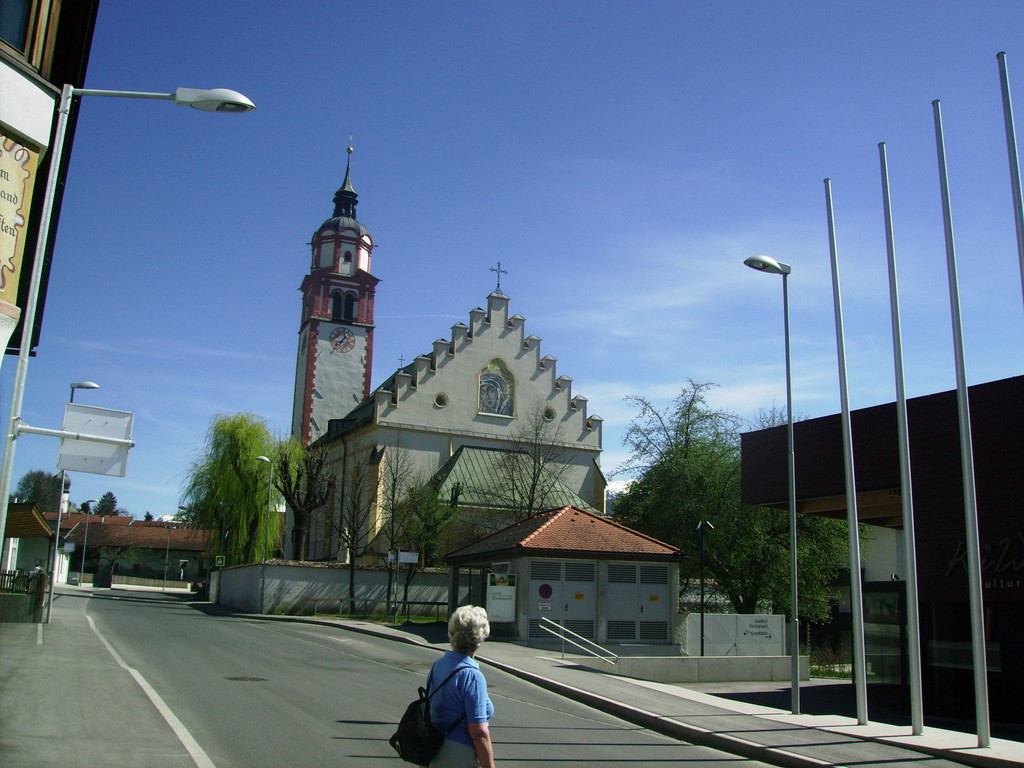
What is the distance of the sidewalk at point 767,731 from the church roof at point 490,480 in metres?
28.5

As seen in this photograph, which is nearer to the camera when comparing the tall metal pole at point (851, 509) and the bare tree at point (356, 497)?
the tall metal pole at point (851, 509)

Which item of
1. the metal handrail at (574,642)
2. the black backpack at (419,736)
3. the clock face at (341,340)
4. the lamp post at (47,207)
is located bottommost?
the metal handrail at (574,642)

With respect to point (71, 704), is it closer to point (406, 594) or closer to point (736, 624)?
point (736, 624)

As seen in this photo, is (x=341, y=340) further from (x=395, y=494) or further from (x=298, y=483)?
(x=395, y=494)

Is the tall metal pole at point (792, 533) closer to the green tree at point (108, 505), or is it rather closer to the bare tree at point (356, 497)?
the bare tree at point (356, 497)

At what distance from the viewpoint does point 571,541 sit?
2900 cm

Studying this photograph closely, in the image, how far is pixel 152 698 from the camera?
12.6m

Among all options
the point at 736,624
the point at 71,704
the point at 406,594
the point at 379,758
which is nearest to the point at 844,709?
the point at 736,624

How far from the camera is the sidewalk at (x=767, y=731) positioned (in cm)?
1116

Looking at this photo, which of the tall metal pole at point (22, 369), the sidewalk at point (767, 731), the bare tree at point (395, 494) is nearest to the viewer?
the tall metal pole at point (22, 369)

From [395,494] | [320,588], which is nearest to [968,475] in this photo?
[320,588]

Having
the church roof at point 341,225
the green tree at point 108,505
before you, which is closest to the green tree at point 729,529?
the church roof at point 341,225

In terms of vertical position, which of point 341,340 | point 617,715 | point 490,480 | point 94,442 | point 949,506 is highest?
point 341,340

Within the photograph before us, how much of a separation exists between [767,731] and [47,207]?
11.0 meters
